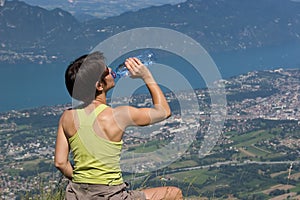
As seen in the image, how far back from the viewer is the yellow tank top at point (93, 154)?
2719mm

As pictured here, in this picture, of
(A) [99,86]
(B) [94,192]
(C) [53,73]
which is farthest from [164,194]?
A: (C) [53,73]

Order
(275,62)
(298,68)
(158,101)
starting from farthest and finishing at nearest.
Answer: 1. (275,62)
2. (298,68)
3. (158,101)

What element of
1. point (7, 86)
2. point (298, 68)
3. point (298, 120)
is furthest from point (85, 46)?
point (298, 120)

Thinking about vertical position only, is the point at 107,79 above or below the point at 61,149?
above

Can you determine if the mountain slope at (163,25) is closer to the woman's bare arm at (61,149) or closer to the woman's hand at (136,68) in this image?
the woman's bare arm at (61,149)

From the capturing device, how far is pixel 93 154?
274 cm

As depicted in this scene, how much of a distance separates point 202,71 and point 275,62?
8540 cm

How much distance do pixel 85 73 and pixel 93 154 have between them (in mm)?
400

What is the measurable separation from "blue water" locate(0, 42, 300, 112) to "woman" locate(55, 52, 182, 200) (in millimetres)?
50025

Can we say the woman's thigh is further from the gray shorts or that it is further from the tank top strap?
the tank top strap

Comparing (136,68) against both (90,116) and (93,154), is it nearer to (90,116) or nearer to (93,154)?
(90,116)

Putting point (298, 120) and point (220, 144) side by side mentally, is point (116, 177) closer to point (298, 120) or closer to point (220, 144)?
point (220, 144)

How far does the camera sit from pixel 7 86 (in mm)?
66688

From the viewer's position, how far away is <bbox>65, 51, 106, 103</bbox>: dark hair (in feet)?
8.68
